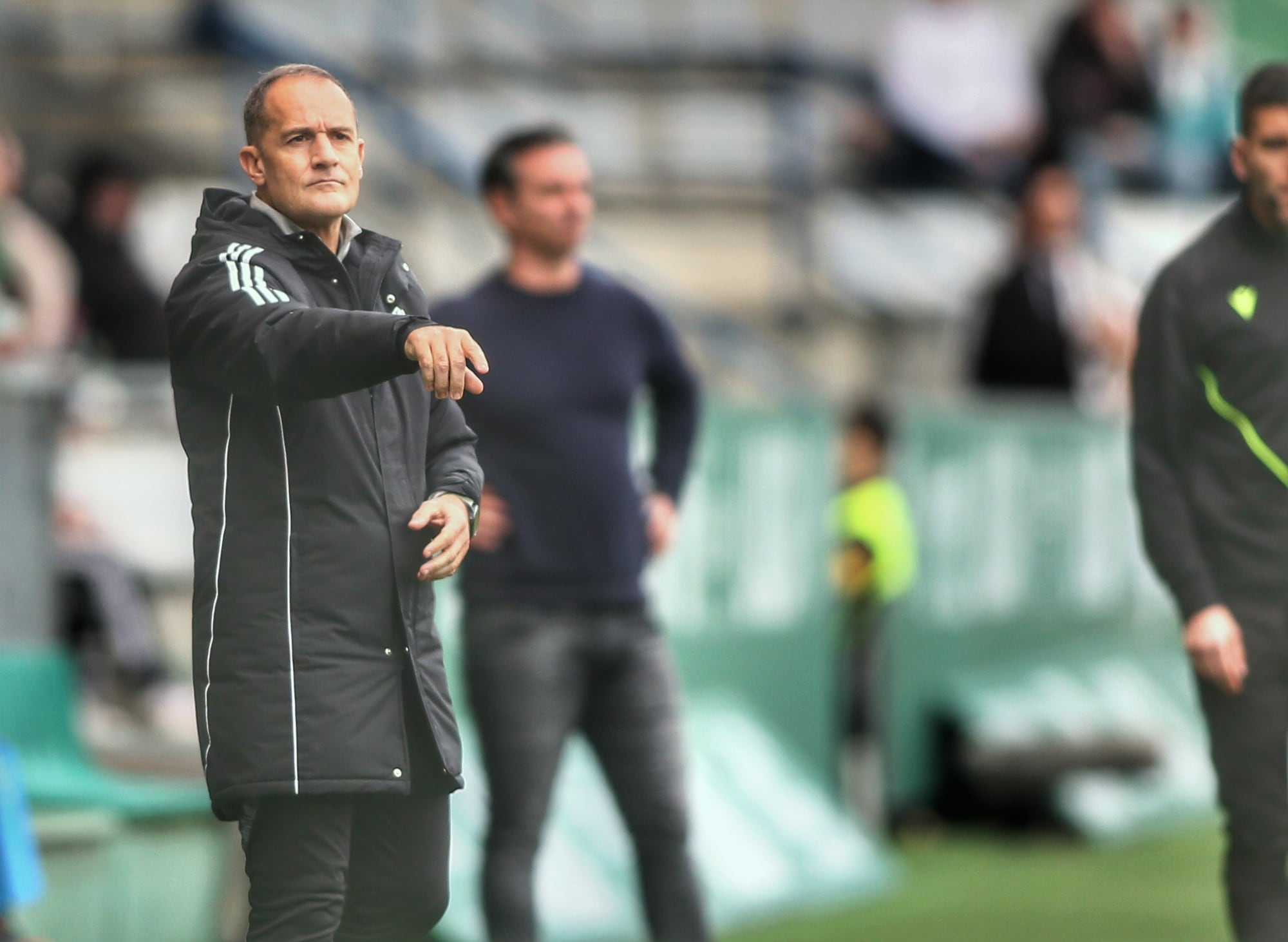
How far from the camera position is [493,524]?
19.1ft

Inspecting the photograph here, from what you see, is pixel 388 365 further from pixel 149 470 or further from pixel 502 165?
pixel 149 470

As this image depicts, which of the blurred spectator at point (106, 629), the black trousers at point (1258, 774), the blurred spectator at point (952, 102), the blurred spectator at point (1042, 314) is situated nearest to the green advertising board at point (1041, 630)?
the blurred spectator at point (1042, 314)

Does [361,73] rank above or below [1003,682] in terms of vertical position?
above

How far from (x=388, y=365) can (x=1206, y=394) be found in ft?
7.99

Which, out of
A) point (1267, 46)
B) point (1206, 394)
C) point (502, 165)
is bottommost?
point (1206, 394)

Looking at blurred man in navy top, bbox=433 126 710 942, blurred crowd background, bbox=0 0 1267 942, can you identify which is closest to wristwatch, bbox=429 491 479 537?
blurred man in navy top, bbox=433 126 710 942

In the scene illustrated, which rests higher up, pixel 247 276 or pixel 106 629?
pixel 247 276

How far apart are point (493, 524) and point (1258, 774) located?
1873 millimetres

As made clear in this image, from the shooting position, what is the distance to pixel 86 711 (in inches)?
334

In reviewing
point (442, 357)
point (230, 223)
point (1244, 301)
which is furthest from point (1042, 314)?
point (442, 357)

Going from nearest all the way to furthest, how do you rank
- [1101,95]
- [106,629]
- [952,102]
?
[106,629] → [952,102] → [1101,95]

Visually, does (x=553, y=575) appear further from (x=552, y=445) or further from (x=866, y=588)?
(x=866, y=588)

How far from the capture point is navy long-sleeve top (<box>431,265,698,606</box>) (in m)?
5.80

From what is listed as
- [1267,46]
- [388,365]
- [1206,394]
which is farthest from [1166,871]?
[388,365]
